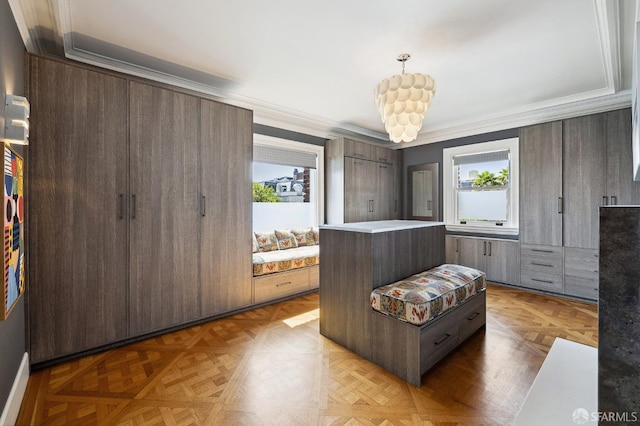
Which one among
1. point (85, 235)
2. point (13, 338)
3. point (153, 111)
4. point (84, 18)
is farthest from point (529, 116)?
point (13, 338)

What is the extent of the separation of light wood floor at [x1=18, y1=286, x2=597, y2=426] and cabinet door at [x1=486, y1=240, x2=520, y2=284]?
135cm

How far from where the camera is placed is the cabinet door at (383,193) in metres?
5.30

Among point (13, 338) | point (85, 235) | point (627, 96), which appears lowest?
point (13, 338)

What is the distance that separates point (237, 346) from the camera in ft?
8.22

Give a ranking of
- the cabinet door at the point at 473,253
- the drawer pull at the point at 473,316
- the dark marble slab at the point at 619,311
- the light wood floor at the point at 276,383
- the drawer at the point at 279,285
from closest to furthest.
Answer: the dark marble slab at the point at 619,311 → the light wood floor at the point at 276,383 → the drawer pull at the point at 473,316 → the drawer at the point at 279,285 → the cabinet door at the point at 473,253

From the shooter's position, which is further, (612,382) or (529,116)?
(529,116)

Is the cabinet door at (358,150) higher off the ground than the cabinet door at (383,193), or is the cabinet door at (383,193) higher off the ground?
the cabinet door at (358,150)

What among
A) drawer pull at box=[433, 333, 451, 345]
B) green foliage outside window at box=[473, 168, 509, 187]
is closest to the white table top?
drawer pull at box=[433, 333, 451, 345]

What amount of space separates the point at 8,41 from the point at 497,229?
566 centimetres

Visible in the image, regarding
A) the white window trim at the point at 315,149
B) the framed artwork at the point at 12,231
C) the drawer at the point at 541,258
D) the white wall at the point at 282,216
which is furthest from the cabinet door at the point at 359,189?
the framed artwork at the point at 12,231

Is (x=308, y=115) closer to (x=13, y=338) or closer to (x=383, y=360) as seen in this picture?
(x=383, y=360)

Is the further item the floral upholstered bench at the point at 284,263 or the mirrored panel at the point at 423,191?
the mirrored panel at the point at 423,191

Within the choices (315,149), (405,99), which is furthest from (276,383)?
(315,149)

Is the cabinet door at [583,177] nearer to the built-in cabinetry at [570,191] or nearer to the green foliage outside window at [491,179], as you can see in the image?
the built-in cabinetry at [570,191]
